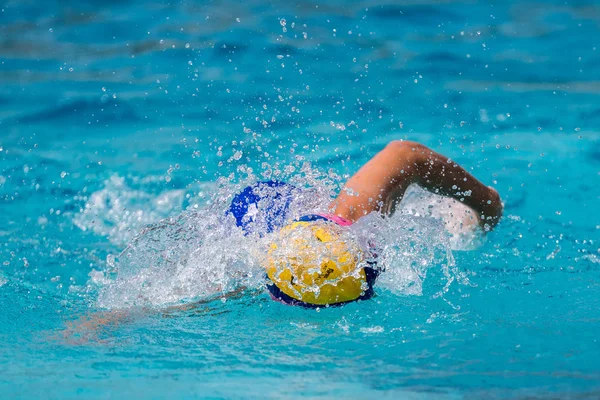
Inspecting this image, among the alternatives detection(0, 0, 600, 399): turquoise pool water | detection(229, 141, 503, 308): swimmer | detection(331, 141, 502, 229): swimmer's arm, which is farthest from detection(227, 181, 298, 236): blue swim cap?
detection(331, 141, 502, 229): swimmer's arm

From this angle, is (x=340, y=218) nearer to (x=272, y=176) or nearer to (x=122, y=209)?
(x=272, y=176)

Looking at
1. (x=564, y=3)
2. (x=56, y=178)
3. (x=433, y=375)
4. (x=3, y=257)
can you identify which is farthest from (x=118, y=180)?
(x=564, y=3)

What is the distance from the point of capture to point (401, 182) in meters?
2.89

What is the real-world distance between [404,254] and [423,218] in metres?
0.26

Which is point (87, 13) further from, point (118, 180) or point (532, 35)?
point (532, 35)

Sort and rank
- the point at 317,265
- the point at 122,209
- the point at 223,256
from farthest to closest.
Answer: the point at 122,209
the point at 223,256
the point at 317,265

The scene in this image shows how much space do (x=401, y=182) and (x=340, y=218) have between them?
0.41 metres

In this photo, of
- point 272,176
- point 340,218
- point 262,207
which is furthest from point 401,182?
point 272,176

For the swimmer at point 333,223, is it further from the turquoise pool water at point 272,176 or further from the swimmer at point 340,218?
the turquoise pool water at point 272,176

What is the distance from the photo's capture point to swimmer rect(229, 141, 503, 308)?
2459 millimetres

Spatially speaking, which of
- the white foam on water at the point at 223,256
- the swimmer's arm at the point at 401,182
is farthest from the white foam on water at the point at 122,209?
the swimmer's arm at the point at 401,182

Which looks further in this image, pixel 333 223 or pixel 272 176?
pixel 272 176

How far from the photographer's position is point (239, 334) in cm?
254

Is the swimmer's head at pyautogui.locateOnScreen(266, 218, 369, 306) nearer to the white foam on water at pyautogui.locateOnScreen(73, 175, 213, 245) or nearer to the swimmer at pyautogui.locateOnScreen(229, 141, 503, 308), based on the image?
the swimmer at pyautogui.locateOnScreen(229, 141, 503, 308)
